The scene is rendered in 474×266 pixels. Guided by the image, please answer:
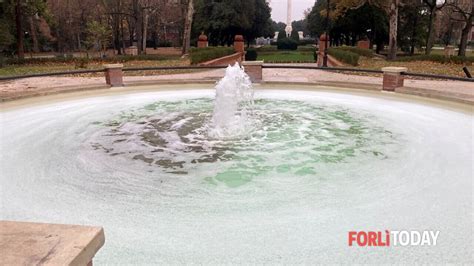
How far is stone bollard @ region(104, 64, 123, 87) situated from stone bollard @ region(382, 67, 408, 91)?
10.6 m

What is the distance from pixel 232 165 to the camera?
670 cm

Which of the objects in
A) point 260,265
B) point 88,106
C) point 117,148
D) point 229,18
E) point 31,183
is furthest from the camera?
point 229,18

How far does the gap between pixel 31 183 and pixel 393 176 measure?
5.87m

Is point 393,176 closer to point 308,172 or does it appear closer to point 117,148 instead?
point 308,172

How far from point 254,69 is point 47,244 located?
48.7ft

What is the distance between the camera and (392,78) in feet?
46.1

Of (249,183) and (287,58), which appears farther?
(287,58)

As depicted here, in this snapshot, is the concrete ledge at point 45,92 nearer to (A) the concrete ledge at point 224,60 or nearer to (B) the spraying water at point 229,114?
(B) the spraying water at point 229,114

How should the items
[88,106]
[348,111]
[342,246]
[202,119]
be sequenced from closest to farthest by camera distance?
[342,246], [202,119], [348,111], [88,106]

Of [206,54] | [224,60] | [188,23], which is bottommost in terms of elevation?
[224,60]

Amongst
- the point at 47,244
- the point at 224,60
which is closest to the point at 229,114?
the point at 47,244

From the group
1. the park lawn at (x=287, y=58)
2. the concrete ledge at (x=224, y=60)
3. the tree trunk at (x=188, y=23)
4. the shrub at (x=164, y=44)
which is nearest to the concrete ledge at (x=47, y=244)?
the concrete ledge at (x=224, y=60)

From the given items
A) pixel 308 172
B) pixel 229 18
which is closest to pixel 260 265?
pixel 308 172

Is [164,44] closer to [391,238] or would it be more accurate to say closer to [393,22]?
[393,22]
